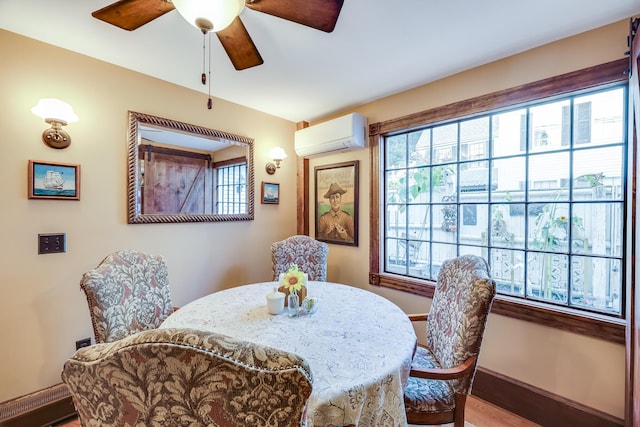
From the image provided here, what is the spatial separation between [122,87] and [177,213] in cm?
103

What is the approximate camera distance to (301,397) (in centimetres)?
55

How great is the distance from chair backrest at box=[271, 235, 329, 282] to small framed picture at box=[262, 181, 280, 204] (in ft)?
1.87

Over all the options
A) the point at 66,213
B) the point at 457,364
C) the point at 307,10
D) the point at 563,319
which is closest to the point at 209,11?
the point at 307,10

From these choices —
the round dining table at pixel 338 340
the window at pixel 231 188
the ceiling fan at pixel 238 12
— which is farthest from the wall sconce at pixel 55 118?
the round dining table at pixel 338 340

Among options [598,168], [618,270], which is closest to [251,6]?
[598,168]

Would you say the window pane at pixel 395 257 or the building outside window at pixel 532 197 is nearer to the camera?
the building outside window at pixel 532 197

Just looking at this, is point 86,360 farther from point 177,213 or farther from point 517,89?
point 517,89

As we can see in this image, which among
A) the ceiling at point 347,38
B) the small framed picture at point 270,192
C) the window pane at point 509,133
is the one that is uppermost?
the ceiling at point 347,38

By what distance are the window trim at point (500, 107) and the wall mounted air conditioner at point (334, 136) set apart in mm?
136

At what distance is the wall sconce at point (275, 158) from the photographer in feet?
9.68

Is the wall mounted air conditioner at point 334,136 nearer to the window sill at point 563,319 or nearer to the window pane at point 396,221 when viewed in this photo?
the window pane at point 396,221

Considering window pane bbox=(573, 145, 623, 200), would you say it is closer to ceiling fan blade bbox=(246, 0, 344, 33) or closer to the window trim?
the window trim

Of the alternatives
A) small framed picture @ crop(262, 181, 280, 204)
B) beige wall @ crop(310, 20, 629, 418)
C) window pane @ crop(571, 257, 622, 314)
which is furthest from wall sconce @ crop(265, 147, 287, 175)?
window pane @ crop(571, 257, 622, 314)

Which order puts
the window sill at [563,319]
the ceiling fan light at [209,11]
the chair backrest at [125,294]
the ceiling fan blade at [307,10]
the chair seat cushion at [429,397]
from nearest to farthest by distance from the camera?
the ceiling fan light at [209,11] → the ceiling fan blade at [307,10] → the chair seat cushion at [429,397] → the chair backrest at [125,294] → the window sill at [563,319]
